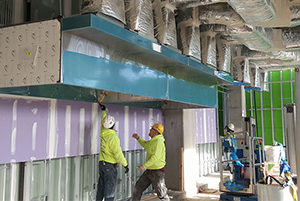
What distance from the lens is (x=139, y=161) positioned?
7957 mm

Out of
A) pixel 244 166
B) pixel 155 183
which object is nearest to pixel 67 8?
pixel 155 183

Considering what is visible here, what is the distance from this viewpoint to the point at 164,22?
5051 mm

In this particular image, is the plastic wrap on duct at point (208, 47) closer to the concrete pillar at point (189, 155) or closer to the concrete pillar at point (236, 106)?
the concrete pillar at point (189, 155)

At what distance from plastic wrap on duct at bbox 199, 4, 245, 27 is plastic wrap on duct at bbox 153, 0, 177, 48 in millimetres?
786

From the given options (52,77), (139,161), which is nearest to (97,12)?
(52,77)

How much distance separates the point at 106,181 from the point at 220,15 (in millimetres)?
3865

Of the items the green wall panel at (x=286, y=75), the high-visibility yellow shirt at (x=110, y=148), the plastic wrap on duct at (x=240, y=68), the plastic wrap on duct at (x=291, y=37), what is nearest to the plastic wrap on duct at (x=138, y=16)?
the high-visibility yellow shirt at (x=110, y=148)

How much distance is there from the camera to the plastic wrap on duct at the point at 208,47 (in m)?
6.59

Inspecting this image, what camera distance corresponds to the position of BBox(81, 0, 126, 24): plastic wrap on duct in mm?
3598

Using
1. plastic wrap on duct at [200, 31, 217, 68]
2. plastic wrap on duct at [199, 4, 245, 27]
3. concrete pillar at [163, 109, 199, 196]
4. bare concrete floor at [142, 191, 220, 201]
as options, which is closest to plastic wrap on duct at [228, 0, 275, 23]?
plastic wrap on duct at [199, 4, 245, 27]

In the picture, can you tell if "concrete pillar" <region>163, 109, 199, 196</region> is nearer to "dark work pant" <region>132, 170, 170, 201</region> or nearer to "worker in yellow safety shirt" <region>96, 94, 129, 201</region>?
"dark work pant" <region>132, 170, 170, 201</region>

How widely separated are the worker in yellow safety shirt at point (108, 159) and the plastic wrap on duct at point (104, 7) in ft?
8.06

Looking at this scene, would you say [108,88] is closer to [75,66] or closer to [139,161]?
[75,66]

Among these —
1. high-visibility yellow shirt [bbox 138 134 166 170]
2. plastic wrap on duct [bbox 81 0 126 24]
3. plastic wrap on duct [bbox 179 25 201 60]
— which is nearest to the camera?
plastic wrap on duct [bbox 81 0 126 24]
